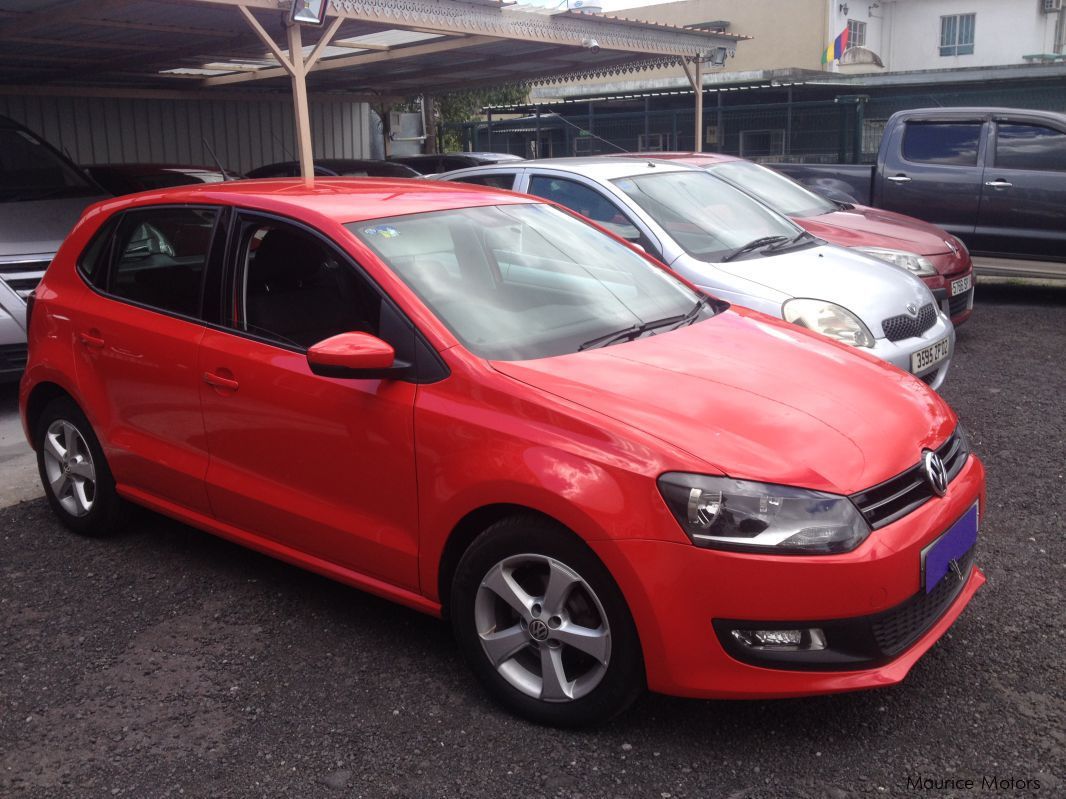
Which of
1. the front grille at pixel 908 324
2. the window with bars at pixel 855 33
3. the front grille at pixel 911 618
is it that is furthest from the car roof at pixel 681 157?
the window with bars at pixel 855 33

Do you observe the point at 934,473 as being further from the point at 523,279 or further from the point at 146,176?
the point at 146,176

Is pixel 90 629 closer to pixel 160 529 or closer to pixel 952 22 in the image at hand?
Result: pixel 160 529

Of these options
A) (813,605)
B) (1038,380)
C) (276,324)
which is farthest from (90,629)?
(1038,380)

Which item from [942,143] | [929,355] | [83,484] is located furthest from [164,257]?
[942,143]

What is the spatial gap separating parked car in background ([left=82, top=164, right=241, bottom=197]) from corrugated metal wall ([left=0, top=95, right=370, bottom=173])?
373 centimetres

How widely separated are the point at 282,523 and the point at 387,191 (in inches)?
53.5

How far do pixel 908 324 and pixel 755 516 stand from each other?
11.6 feet

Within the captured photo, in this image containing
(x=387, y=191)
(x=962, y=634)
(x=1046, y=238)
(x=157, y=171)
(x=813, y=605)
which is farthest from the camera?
(x=157, y=171)

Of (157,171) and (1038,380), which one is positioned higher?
(157,171)

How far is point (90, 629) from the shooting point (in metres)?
3.89

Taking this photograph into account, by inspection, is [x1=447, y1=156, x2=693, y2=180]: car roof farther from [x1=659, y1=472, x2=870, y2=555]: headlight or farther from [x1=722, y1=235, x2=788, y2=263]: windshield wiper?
[x1=659, y1=472, x2=870, y2=555]: headlight

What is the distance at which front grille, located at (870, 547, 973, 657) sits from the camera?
113 inches

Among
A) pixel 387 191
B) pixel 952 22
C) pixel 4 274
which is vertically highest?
pixel 952 22

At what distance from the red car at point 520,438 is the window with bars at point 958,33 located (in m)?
31.5
